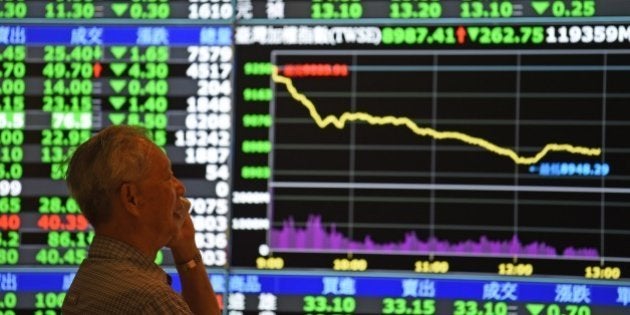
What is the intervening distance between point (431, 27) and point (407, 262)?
2.51 feet

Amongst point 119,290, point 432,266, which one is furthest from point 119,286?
point 432,266

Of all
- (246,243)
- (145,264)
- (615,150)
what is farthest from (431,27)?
(145,264)

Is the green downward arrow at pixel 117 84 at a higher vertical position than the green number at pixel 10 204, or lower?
higher

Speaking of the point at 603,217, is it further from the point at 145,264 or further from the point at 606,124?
the point at 145,264

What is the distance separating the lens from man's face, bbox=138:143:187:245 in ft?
6.95

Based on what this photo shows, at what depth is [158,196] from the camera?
2129mm

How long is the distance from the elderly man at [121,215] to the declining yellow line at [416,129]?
1.40 metres

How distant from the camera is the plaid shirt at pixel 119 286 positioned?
2.02m

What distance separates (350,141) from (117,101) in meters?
0.80

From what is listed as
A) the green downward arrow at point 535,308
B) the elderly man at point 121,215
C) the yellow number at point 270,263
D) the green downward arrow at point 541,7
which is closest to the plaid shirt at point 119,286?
the elderly man at point 121,215

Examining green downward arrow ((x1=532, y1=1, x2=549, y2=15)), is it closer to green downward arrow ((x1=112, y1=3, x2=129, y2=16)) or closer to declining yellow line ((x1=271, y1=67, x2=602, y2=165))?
declining yellow line ((x1=271, y1=67, x2=602, y2=165))

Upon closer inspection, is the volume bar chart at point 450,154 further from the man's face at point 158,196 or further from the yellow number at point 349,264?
the man's face at point 158,196

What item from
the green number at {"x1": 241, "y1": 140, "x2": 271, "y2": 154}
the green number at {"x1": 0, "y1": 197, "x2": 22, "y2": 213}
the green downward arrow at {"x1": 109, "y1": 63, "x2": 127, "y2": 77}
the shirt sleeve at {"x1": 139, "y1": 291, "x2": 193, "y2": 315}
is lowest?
the shirt sleeve at {"x1": 139, "y1": 291, "x2": 193, "y2": 315}

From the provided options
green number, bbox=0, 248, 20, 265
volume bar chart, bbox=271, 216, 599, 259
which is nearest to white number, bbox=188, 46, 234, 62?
volume bar chart, bbox=271, 216, 599, 259
